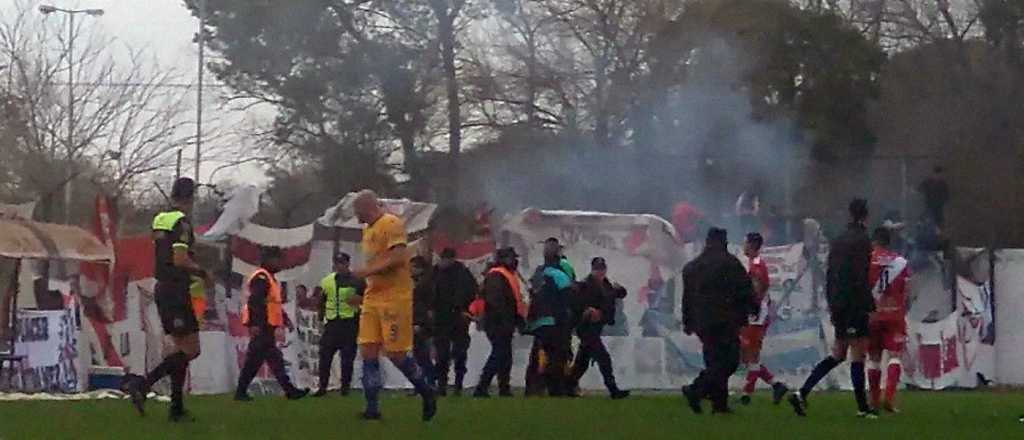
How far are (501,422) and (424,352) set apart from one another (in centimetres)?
726

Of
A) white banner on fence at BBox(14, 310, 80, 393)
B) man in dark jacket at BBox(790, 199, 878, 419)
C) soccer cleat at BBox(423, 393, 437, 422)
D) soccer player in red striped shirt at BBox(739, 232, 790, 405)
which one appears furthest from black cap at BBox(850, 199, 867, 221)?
white banner on fence at BBox(14, 310, 80, 393)

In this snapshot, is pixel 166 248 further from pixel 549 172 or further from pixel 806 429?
pixel 549 172

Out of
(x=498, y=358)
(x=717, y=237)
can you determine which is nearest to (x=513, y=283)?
(x=498, y=358)

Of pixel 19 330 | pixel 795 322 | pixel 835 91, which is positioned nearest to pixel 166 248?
pixel 19 330

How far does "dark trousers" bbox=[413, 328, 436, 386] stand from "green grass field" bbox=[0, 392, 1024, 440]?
2.62 meters

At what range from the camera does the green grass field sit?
43.8ft

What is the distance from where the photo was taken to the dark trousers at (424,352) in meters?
22.2

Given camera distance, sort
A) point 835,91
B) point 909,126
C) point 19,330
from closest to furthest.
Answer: point 19,330 → point 835,91 → point 909,126

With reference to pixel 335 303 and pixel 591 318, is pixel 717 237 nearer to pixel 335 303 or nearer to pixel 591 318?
pixel 591 318

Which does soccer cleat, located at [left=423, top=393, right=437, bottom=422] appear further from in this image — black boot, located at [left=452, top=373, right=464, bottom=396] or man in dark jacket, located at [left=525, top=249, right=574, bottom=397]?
black boot, located at [left=452, top=373, right=464, bottom=396]

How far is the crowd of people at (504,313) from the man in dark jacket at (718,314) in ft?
0.04

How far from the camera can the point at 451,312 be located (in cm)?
2275

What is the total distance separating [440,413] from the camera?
16406 mm

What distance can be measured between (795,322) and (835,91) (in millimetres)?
16625
